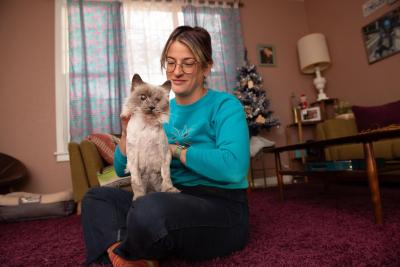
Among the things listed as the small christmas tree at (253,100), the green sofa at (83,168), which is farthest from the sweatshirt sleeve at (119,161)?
the small christmas tree at (253,100)

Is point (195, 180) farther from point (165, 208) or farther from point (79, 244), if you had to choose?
point (79, 244)

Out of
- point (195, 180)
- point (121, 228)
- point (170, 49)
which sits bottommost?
point (121, 228)

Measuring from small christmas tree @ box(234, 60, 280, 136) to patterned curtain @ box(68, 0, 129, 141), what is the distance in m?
1.62

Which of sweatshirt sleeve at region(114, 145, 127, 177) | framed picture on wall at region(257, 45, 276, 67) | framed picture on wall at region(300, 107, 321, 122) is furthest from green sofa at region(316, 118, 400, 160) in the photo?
sweatshirt sleeve at region(114, 145, 127, 177)

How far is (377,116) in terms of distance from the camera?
3027mm

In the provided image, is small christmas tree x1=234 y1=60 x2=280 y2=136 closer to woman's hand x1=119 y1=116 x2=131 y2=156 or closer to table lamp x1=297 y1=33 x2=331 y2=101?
table lamp x1=297 y1=33 x2=331 y2=101

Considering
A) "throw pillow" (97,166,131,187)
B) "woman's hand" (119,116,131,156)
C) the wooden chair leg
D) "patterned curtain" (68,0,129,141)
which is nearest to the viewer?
"woman's hand" (119,116,131,156)

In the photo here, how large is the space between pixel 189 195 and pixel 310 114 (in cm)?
352

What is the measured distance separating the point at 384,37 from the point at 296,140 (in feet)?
6.02

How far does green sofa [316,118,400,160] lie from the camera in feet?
7.94

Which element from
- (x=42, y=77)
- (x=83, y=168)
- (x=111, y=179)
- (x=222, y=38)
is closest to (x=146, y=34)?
(x=222, y=38)

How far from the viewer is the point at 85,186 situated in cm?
254

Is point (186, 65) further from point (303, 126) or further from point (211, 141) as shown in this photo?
point (303, 126)

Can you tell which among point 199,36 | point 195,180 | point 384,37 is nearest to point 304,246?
point 195,180
